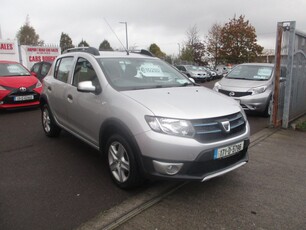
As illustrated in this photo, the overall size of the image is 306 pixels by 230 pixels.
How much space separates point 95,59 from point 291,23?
4809 mm

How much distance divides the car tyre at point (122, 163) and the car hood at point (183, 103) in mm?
525

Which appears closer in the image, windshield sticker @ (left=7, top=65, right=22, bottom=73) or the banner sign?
windshield sticker @ (left=7, top=65, right=22, bottom=73)

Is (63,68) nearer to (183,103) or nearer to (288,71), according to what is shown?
(183,103)

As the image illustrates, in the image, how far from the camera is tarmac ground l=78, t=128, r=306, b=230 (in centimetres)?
285

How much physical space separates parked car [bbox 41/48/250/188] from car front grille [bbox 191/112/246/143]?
0.01 meters

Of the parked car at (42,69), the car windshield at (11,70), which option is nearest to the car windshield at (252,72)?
the car windshield at (11,70)

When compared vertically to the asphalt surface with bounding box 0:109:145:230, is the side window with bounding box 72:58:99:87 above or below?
above

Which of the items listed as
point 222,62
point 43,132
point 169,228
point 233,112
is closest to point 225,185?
point 233,112

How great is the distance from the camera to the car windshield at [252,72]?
28.3 ft

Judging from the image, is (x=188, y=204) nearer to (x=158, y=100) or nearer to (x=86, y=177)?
(x=158, y=100)

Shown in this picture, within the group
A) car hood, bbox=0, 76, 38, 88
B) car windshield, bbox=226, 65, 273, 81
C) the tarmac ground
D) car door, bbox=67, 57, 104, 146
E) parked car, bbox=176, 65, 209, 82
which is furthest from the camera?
parked car, bbox=176, 65, 209, 82

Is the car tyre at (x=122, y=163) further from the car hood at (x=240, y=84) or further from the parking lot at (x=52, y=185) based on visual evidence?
the car hood at (x=240, y=84)

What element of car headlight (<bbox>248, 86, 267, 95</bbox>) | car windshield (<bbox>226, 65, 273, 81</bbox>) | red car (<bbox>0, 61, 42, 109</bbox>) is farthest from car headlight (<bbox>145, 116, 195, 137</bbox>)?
red car (<bbox>0, 61, 42, 109</bbox>)

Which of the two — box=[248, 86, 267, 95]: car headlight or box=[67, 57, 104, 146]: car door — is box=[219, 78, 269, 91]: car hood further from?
box=[67, 57, 104, 146]: car door
